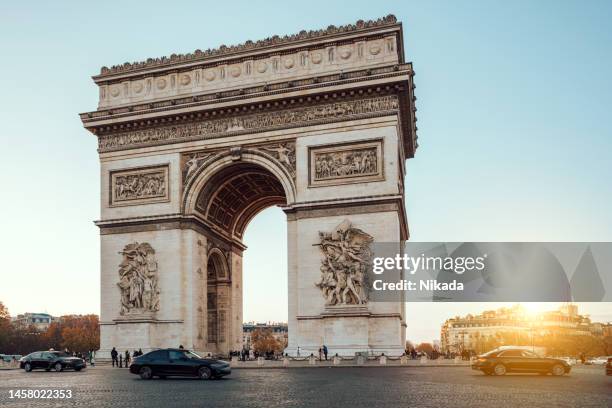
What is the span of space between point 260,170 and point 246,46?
19.5ft

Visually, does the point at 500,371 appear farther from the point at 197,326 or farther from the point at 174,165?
the point at 174,165

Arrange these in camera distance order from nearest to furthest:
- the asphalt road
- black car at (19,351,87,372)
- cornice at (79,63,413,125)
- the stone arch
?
the asphalt road < black car at (19,351,87,372) < cornice at (79,63,413,125) < the stone arch

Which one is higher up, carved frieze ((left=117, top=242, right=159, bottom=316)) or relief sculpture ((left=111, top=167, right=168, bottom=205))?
relief sculpture ((left=111, top=167, right=168, bottom=205))

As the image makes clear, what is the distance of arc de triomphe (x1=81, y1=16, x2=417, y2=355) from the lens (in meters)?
32.6

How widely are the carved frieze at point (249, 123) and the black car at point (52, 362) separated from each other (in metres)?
10.9

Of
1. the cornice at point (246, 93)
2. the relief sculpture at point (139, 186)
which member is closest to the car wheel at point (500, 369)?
the cornice at point (246, 93)

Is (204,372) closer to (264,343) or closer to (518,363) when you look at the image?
(518,363)

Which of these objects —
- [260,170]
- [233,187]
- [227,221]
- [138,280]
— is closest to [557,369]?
[260,170]

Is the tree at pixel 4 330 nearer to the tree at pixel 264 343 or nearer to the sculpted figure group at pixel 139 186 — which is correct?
the sculpted figure group at pixel 139 186

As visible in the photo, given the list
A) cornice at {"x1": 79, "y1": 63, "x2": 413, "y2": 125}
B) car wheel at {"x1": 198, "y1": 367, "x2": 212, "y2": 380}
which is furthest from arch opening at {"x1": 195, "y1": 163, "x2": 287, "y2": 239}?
car wheel at {"x1": 198, "y1": 367, "x2": 212, "y2": 380}

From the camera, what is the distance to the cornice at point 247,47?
34.2 meters

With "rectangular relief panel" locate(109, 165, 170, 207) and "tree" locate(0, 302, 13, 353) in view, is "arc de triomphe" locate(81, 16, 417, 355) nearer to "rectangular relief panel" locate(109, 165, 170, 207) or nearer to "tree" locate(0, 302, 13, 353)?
"rectangular relief panel" locate(109, 165, 170, 207)

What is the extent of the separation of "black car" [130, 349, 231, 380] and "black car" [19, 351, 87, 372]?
820 cm

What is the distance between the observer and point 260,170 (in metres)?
36.7
